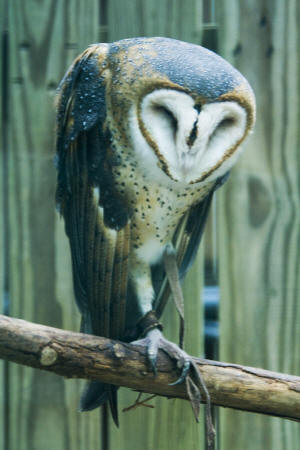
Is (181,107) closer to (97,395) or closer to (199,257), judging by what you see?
(199,257)

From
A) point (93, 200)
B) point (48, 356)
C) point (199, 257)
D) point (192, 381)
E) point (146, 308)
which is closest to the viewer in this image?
point (48, 356)

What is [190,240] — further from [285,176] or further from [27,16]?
[27,16]

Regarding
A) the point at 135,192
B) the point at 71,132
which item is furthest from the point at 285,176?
the point at 71,132

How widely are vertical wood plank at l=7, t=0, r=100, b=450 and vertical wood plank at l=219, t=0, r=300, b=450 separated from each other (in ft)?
1.24

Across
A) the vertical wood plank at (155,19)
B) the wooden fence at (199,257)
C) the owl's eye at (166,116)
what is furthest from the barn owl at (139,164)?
the vertical wood plank at (155,19)

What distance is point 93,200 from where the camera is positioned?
4.41ft

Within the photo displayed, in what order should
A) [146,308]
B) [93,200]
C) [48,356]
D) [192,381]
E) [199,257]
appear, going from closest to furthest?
[48,356] < [192,381] < [93,200] < [146,308] < [199,257]

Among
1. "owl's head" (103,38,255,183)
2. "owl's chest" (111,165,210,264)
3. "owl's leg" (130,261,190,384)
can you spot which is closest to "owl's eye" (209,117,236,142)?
"owl's head" (103,38,255,183)

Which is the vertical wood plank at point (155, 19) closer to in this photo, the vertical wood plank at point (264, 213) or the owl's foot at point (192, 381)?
the vertical wood plank at point (264, 213)

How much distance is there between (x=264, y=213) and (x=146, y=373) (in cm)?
59

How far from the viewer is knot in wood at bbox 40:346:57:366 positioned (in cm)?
111

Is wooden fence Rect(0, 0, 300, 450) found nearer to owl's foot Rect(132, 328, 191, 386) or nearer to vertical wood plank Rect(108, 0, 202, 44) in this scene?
vertical wood plank Rect(108, 0, 202, 44)

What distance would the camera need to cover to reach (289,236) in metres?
1.64

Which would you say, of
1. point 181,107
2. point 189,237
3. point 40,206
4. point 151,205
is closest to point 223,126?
point 181,107
